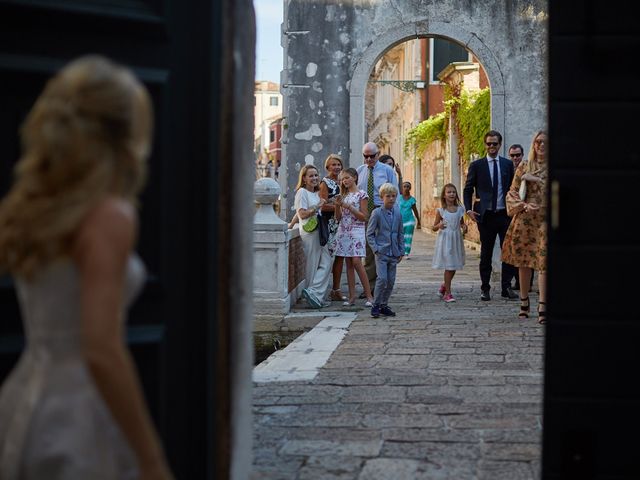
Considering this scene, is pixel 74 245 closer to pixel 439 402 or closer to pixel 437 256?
pixel 439 402

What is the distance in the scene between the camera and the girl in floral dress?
1099 cm

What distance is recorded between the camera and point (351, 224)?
1103 centimetres

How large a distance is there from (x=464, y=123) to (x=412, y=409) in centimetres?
1788

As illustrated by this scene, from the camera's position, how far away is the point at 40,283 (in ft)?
6.82

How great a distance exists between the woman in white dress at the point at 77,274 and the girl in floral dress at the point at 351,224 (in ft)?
29.1

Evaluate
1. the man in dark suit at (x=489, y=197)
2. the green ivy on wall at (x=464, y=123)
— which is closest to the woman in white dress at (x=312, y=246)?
the man in dark suit at (x=489, y=197)

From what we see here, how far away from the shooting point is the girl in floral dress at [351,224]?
1099 cm

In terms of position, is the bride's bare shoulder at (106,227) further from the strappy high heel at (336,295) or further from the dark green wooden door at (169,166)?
the strappy high heel at (336,295)

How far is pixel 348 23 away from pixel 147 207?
11961mm

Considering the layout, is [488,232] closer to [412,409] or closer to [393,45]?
[393,45]

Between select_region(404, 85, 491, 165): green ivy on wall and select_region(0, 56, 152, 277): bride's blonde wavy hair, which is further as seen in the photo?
select_region(404, 85, 491, 165): green ivy on wall

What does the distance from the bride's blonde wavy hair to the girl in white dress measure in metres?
9.51

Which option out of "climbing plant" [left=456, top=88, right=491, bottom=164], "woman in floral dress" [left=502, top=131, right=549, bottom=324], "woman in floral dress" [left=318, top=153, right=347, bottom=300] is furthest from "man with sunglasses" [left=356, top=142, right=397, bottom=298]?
"climbing plant" [left=456, top=88, right=491, bottom=164]

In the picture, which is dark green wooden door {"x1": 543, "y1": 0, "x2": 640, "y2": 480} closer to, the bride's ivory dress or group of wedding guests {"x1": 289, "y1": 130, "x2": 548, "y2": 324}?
the bride's ivory dress
